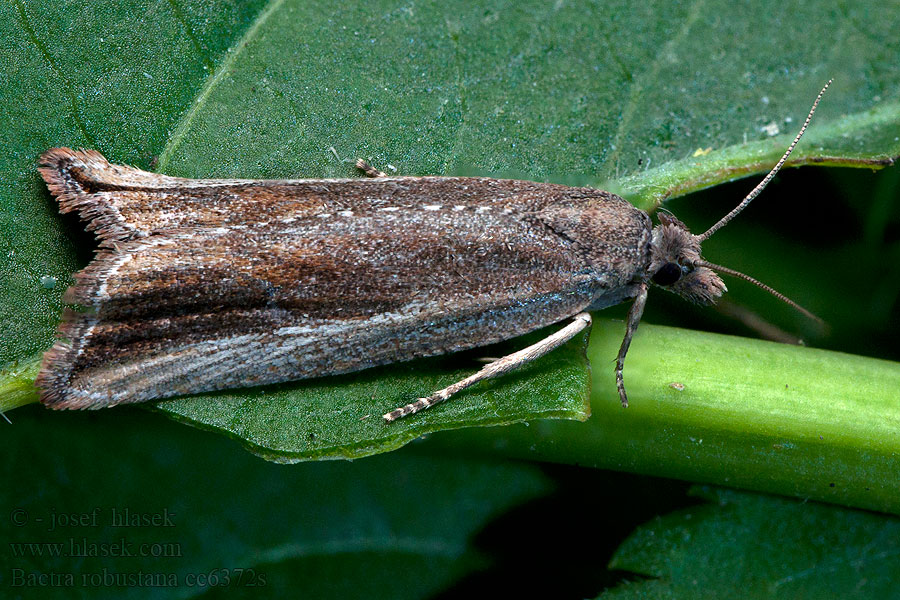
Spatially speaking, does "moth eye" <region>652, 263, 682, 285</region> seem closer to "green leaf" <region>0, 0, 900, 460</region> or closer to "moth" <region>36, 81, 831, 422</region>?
"moth" <region>36, 81, 831, 422</region>

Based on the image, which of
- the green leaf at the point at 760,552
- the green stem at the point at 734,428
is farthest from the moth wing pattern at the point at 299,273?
the green leaf at the point at 760,552

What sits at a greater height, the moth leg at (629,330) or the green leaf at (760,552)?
the moth leg at (629,330)

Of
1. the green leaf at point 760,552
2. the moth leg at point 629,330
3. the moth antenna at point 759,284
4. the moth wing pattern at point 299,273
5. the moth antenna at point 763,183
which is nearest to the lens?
the moth wing pattern at point 299,273

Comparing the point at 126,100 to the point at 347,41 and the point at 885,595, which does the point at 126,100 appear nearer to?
the point at 347,41

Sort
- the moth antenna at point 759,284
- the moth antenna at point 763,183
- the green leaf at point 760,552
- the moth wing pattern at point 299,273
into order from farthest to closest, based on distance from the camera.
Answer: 1. the moth antenna at point 759,284
2. the moth antenna at point 763,183
3. the green leaf at point 760,552
4. the moth wing pattern at point 299,273

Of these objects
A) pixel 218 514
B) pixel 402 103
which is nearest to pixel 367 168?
pixel 402 103

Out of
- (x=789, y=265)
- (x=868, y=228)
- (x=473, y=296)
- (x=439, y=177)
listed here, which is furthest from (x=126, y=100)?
→ (x=868, y=228)
